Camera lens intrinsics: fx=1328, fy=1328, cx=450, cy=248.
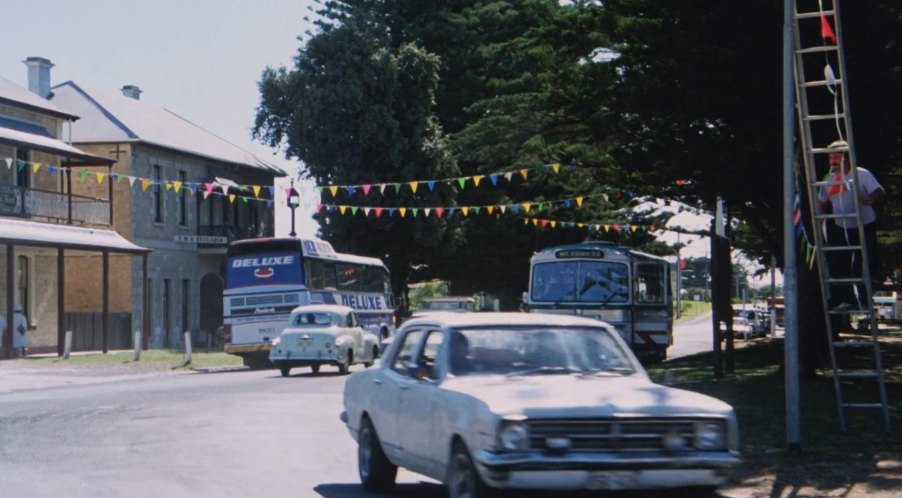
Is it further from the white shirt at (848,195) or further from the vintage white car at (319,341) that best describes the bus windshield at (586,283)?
the white shirt at (848,195)

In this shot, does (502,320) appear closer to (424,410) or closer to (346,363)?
(424,410)

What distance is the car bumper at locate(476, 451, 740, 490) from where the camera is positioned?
8.97 meters

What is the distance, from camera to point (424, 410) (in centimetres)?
1047

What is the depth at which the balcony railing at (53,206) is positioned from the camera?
140 ft

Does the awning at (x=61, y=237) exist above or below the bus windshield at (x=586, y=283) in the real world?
above

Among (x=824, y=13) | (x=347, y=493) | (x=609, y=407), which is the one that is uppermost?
(x=824, y=13)

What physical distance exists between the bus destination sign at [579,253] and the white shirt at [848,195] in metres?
19.8

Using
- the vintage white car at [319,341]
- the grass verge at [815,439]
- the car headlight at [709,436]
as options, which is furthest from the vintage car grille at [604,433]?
the vintage white car at [319,341]

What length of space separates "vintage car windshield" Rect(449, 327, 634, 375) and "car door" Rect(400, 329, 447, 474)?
9.6 inches

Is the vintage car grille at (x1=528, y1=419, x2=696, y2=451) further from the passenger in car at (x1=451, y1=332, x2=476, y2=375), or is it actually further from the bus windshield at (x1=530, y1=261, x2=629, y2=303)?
the bus windshield at (x1=530, y1=261, x2=629, y2=303)

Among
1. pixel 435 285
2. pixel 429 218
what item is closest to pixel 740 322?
pixel 429 218

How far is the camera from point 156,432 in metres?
17.3

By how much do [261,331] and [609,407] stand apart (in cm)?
2993

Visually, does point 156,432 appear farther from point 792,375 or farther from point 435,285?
point 435,285
